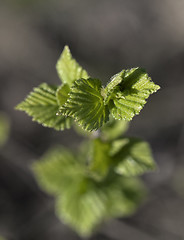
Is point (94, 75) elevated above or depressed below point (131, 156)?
above

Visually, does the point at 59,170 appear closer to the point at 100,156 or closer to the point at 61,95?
the point at 100,156

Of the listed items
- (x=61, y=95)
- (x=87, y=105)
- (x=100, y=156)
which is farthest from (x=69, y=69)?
(x=100, y=156)

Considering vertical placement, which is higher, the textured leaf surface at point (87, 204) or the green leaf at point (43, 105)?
the textured leaf surface at point (87, 204)

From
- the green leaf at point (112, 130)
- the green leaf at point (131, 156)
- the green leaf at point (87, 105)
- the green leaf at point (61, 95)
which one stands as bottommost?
the green leaf at point (87, 105)

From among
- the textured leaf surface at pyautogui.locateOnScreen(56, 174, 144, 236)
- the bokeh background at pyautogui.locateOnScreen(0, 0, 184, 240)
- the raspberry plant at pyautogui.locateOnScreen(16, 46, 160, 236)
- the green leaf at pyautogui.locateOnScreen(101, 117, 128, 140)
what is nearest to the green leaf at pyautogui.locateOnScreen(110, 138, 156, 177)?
the raspberry plant at pyautogui.locateOnScreen(16, 46, 160, 236)

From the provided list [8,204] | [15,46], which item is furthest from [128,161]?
[15,46]

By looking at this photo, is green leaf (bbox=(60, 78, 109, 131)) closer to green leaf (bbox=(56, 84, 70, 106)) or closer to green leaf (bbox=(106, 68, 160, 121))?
green leaf (bbox=(106, 68, 160, 121))

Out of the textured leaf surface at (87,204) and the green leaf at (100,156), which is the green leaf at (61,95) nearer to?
the green leaf at (100,156)

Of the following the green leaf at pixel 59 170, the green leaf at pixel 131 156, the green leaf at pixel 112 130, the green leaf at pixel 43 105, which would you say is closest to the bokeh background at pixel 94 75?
the green leaf at pixel 59 170

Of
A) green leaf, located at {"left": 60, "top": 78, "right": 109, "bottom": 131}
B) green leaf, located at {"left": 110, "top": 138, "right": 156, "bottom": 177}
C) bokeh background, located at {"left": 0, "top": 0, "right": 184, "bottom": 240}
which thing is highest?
bokeh background, located at {"left": 0, "top": 0, "right": 184, "bottom": 240}
